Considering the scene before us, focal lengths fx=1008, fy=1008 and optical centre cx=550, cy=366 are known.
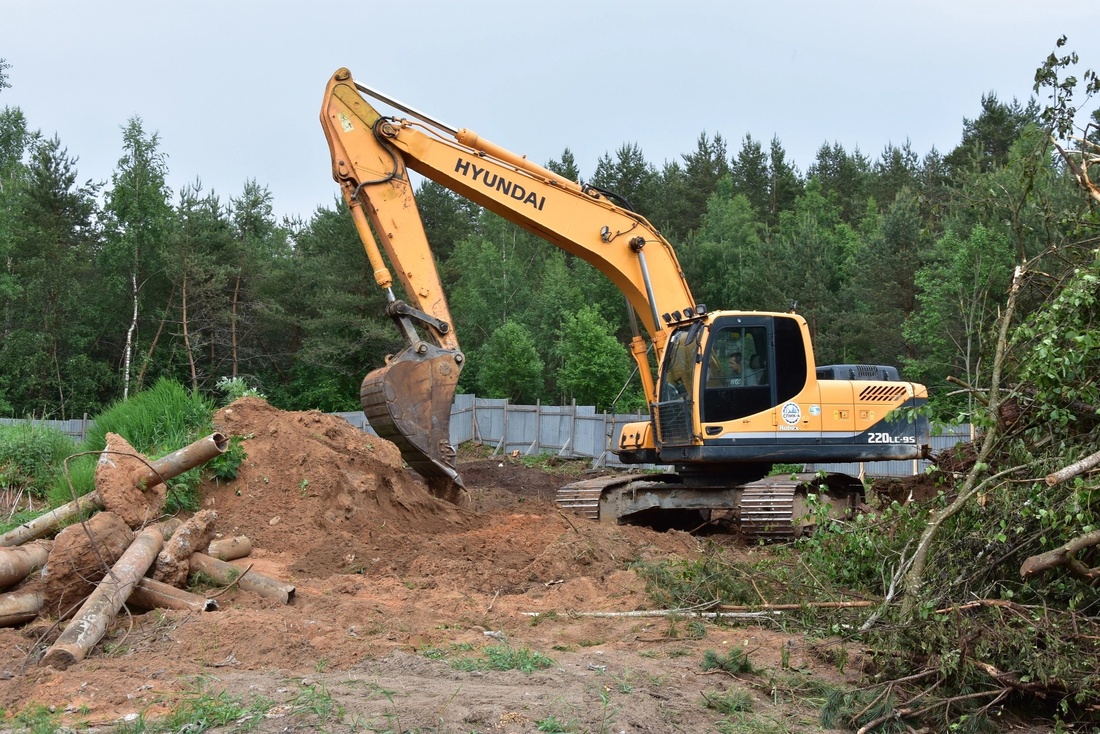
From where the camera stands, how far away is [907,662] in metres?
5.50

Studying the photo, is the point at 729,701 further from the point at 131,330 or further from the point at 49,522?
the point at 131,330

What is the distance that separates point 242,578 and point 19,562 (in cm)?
148

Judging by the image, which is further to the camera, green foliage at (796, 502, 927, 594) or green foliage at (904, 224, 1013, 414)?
green foliage at (904, 224, 1013, 414)

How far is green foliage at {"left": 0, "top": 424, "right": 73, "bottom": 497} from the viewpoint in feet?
38.5

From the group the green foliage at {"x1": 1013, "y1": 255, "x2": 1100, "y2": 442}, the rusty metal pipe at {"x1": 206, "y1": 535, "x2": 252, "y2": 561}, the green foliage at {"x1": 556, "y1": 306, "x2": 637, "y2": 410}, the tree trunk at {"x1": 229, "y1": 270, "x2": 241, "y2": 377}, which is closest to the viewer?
the green foliage at {"x1": 1013, "y1": 255, "x2": 1100, "y2": 442}

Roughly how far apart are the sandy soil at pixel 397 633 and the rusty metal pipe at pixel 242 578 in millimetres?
95

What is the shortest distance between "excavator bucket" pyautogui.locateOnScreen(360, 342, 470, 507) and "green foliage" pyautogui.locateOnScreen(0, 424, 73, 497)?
398cm

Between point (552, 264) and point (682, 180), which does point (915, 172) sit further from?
point (552, 264)

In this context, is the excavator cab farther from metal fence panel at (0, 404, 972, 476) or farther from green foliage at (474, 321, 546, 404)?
green foliage at (474, 321, 546, 404)

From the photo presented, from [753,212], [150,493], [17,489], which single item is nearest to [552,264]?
[753,212]

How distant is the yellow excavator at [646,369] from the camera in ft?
34.7

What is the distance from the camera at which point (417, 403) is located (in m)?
10.5

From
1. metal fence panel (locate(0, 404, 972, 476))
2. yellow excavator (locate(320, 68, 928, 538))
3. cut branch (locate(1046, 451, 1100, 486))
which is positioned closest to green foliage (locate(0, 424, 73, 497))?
yellow excavator (locate(320, 68, 928, 538))

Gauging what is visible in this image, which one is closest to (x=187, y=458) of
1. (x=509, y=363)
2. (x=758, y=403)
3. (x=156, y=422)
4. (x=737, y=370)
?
(x=156, y=422)
